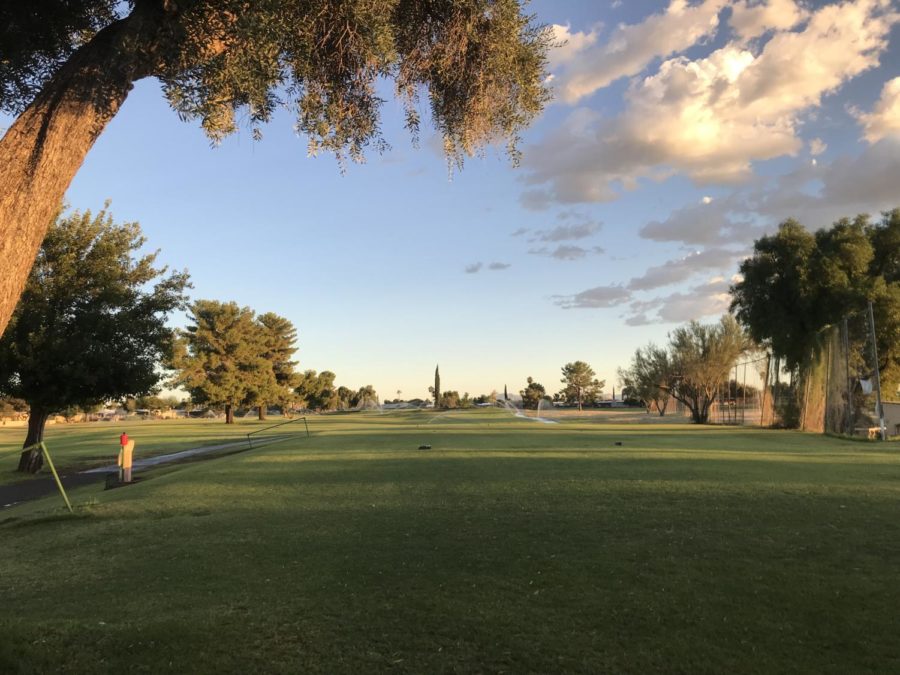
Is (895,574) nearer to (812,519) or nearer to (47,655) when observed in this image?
(812,519)

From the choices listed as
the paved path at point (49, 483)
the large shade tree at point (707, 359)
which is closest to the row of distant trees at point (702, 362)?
the large shade tree at point (707, 359)

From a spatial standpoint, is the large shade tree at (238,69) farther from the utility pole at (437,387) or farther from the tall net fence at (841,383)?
the utility pole at (437,387)

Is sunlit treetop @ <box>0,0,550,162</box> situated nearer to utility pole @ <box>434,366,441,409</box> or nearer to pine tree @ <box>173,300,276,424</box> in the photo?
pine tree @ <box>173,300,276,424</box>

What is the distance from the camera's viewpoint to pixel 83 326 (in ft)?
64.2

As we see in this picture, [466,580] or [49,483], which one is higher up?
[466,580]

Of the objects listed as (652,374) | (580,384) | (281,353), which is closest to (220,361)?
(281,353)

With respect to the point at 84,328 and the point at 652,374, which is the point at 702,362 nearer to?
the point at 652,374

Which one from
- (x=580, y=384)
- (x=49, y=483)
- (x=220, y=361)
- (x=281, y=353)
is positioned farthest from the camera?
(x=580, y=384)

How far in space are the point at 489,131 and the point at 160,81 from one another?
359cm

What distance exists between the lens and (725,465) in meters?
14.2

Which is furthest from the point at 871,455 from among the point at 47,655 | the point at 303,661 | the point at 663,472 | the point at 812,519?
the point at 47,655

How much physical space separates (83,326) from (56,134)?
1807cm

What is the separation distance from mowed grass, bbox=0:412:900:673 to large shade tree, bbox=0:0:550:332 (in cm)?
266

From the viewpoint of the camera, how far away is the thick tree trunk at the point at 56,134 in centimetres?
376
